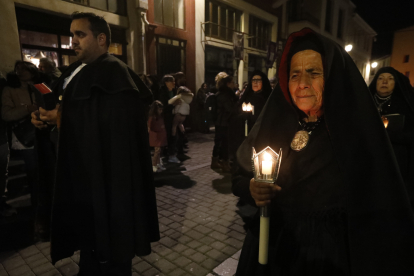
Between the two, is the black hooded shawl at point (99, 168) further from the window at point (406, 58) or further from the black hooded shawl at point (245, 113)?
the window at point (406, 58)

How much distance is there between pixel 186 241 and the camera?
3.71 m

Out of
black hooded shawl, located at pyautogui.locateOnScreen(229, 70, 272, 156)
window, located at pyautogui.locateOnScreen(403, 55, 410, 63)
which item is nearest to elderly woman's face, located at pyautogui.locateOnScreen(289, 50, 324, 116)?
black hooded shawl, located at pyautogui.locateOnScreen(229, 70, 272, 156)

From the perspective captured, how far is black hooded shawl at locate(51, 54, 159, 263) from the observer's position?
2234 millimetres

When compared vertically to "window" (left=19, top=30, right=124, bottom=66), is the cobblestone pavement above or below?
below

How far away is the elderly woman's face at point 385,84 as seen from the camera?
3525 mm

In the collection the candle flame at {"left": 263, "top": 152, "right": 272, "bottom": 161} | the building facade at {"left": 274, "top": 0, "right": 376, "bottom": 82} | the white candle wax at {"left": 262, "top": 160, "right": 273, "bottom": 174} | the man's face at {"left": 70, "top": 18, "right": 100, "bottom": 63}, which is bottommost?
the white candle wax at {"left": 262, "top": 160, "right": 273, "bottom": 174}

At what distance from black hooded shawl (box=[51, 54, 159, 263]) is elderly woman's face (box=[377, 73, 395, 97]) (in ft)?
10.7

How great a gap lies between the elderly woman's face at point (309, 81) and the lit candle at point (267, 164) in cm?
55

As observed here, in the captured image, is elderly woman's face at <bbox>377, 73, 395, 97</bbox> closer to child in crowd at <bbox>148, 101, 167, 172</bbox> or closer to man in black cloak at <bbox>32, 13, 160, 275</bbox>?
man in black cloak at <bbox>32, 13, 160, 275</bbox>

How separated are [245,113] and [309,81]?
162 inches

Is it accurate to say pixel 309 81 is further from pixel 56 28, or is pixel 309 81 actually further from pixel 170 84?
pixel 56 28

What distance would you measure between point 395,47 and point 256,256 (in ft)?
184

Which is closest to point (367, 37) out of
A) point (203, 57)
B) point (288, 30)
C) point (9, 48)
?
point (288, 30)

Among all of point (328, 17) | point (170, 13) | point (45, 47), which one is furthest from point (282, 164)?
point (328, 17)
